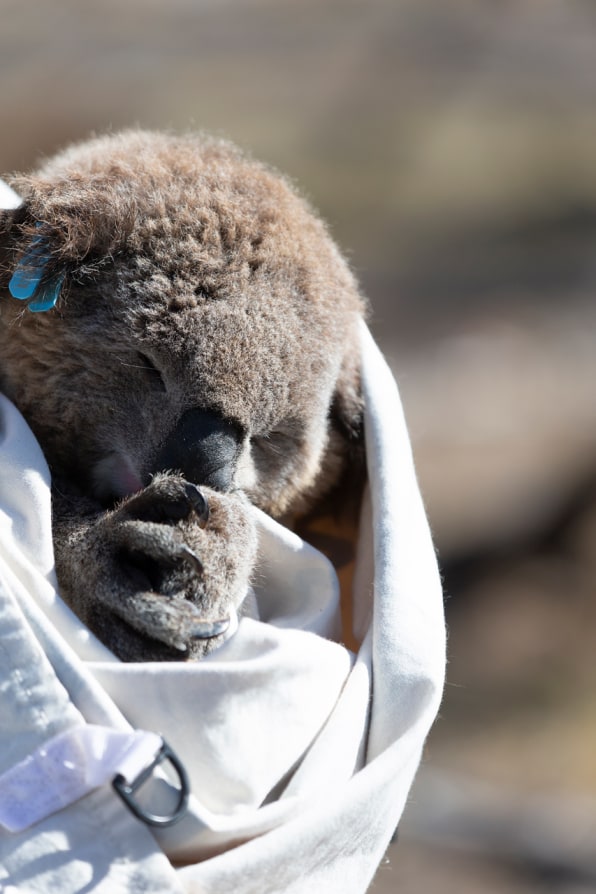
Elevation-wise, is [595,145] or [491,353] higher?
[595,145]

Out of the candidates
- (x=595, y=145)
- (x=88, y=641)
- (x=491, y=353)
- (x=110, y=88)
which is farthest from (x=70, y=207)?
(x=595, y=145)

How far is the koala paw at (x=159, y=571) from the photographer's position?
1.12 meters

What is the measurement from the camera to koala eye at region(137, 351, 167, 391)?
1.29 metres

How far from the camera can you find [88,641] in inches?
40.7

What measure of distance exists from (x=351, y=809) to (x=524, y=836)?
354 centimetres

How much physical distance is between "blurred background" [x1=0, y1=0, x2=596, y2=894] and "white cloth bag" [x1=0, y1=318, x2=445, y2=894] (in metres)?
3.75

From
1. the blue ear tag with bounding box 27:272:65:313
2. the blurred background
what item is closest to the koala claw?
the blue ear tag with bounding box 27:272:65:313

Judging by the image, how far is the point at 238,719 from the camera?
1.04 metres

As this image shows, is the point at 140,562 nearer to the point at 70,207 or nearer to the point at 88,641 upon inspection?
the point at 88,641

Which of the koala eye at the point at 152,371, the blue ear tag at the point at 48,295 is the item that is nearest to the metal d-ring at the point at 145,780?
the koala eye at the point at 152,371

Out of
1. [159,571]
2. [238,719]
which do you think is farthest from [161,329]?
[238,719]

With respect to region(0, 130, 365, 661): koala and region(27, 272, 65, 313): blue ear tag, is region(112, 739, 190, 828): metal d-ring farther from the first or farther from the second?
region(27, 272, 65, 313): blue ear tag

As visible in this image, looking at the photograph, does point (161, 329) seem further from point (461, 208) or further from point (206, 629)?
point (461, 208)

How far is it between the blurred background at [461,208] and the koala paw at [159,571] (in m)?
3.79
